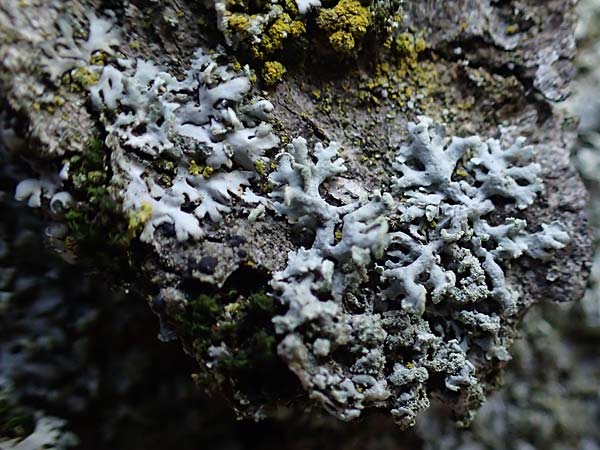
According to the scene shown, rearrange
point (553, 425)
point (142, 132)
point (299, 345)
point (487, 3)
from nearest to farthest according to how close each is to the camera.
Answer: point (299, 345), point (142, 132), point (487, 3), point (553, 425)

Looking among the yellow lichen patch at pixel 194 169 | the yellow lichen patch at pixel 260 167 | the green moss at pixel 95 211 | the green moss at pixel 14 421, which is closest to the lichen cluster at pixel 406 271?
the yellow lichen patch at pixel 260 167

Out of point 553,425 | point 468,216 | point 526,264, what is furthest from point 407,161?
point 553,425

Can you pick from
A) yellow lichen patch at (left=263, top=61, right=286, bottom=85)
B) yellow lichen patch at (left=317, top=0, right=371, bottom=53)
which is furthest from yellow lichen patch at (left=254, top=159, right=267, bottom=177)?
yellow lichen patch at (left=317, top=0, right=371, bottom=53)

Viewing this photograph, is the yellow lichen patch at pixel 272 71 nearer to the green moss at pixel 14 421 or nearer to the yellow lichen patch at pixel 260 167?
the yellow lichen patch at pixel 260 167

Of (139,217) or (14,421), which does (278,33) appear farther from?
(14,421)

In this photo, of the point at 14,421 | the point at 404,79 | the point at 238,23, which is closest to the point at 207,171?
the point at 238,23

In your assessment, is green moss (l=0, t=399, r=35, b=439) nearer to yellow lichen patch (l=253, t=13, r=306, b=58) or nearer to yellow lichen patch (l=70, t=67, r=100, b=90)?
yellow lichen patch (l=70, t=67, r=100, b=90)

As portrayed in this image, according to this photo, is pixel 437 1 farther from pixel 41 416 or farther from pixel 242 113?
pixel 41 416
